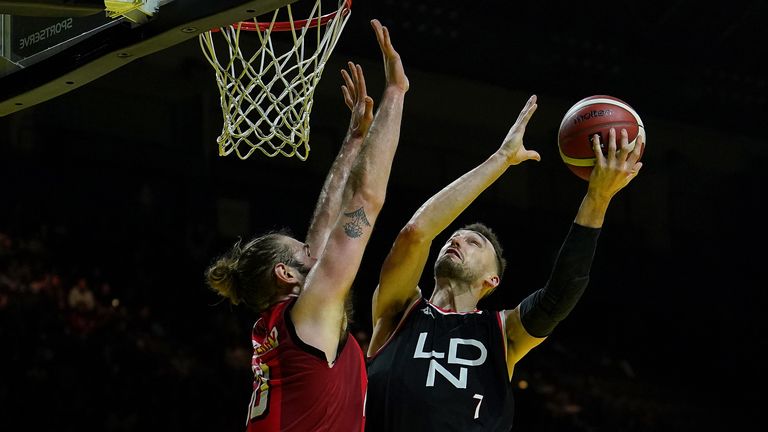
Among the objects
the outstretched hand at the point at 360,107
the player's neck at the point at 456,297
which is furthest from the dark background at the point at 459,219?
the outstretched hand at the point at 360,107

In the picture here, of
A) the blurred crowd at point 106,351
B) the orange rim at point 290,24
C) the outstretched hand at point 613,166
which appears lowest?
the blurred crowd at point 106,351

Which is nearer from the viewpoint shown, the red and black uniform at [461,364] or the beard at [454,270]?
the red and black uniform at [461,364]

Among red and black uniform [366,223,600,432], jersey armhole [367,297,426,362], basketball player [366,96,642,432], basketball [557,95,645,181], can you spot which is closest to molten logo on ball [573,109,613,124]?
basketball [557,95,645,181]

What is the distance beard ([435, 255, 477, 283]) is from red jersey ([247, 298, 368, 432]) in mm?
989

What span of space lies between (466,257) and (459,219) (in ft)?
19.7

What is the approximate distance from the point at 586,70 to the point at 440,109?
152 centimetres

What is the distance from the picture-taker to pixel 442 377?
12.2 ft

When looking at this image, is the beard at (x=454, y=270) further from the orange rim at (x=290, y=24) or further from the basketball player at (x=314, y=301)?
the orange rim at (x=290, y=24)

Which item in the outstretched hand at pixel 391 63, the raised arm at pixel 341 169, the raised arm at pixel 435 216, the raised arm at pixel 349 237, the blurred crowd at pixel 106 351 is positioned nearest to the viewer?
the raised arm at pixel 349 237

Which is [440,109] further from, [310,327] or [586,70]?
[310,327]

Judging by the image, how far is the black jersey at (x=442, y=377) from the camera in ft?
12.0

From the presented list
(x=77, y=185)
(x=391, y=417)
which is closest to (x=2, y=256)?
(x=77, y=185)

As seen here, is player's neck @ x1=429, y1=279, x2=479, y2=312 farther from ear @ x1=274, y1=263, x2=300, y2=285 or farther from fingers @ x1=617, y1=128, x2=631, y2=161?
ear @ x1=274, y1=263, x2=300, y2=285

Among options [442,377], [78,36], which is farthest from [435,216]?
[78,36]
